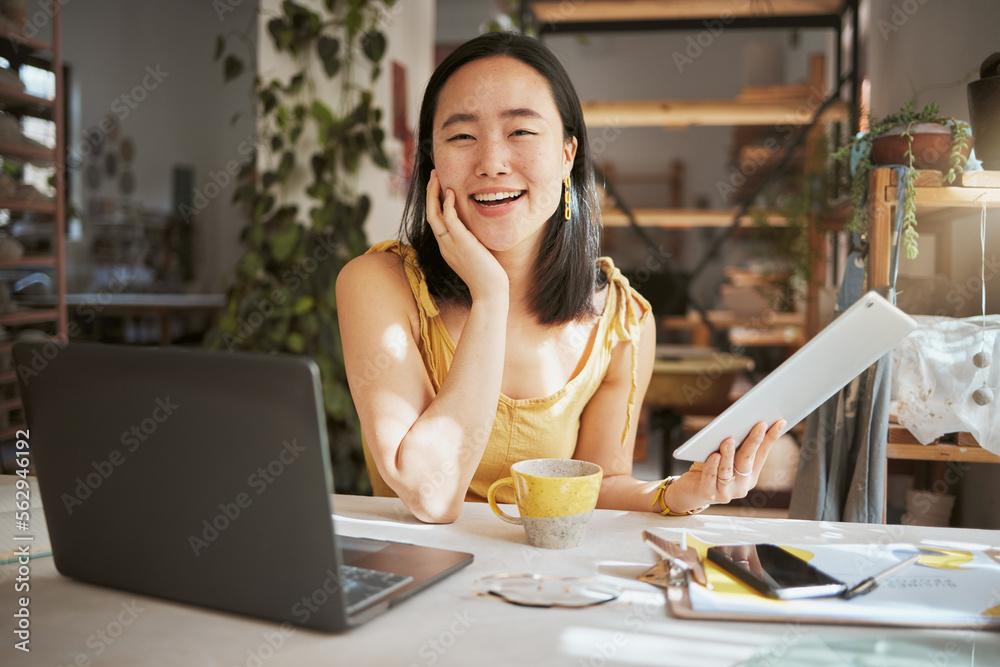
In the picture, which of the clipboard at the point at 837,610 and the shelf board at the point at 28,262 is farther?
the shelf board at the point at 28,262

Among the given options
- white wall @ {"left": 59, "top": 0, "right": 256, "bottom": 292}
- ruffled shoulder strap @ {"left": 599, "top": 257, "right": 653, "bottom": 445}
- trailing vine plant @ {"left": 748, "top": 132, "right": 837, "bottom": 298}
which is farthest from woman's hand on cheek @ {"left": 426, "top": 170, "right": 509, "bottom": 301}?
white wall @ {"left": 59, "top": 0, "right": 256, "bottom": 292}

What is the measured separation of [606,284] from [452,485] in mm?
590

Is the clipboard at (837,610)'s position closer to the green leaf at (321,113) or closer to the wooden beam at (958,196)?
the wooden beam at (958,196)

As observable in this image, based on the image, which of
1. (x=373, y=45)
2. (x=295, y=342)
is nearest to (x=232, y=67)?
(x=373, y=45)

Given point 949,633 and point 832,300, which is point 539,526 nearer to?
point 949,633

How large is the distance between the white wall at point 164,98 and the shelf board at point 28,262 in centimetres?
253

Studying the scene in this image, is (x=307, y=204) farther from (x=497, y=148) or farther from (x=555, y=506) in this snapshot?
(x=555, y=506)

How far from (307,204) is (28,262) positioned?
3.50 feet

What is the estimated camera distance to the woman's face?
1157 millimetres

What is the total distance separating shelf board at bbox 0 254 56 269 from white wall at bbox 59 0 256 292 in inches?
99.7

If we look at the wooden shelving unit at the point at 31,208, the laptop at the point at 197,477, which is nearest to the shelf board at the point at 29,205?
the wooden shelving unit at the point at 31,208

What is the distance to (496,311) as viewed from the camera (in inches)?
42.6

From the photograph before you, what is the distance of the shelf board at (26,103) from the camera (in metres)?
2.61

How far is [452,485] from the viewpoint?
0.95 meters
